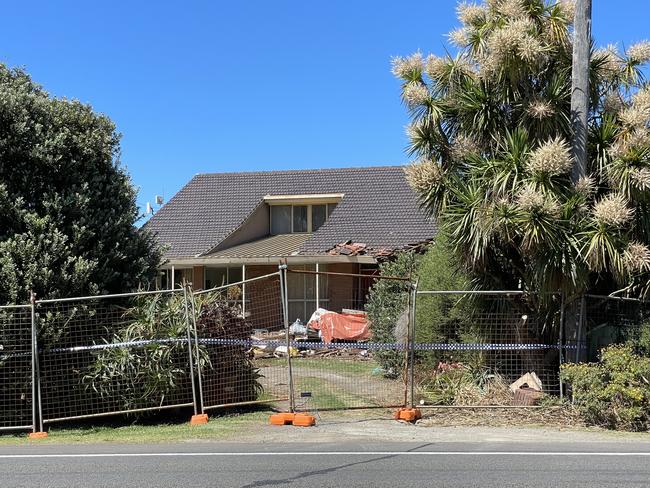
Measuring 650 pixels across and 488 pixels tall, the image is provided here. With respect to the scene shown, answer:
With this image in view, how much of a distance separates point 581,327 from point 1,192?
956 centimetres

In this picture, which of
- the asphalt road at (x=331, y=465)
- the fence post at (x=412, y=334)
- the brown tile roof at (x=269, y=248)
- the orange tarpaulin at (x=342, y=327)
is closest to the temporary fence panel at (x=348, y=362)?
the orange tarpaulin at (x=342, y=327)

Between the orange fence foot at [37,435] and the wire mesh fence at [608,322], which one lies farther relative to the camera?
the wire mesh fence at [608,322]

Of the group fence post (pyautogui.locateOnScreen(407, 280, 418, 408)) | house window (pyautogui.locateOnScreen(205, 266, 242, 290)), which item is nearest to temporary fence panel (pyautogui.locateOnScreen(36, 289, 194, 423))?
fence post (pyautogui.locateOnScreen(407, 280, 418, 408))

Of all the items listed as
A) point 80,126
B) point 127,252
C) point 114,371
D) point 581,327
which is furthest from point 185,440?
point 581,327

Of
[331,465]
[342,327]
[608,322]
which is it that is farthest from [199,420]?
[342,327]

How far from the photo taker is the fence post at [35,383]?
10023 millimetres

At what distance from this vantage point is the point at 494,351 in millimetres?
11578

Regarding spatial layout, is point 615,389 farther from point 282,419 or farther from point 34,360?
point 34,360

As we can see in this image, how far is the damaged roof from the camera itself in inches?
907

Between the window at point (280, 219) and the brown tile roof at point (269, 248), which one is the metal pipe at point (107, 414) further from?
the window at point (280, 219)

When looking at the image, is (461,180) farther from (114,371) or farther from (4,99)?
(4,99)

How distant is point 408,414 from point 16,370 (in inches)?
241

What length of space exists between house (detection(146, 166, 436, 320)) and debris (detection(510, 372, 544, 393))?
838 cm

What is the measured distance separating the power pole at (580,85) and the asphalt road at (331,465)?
15.0 ft
